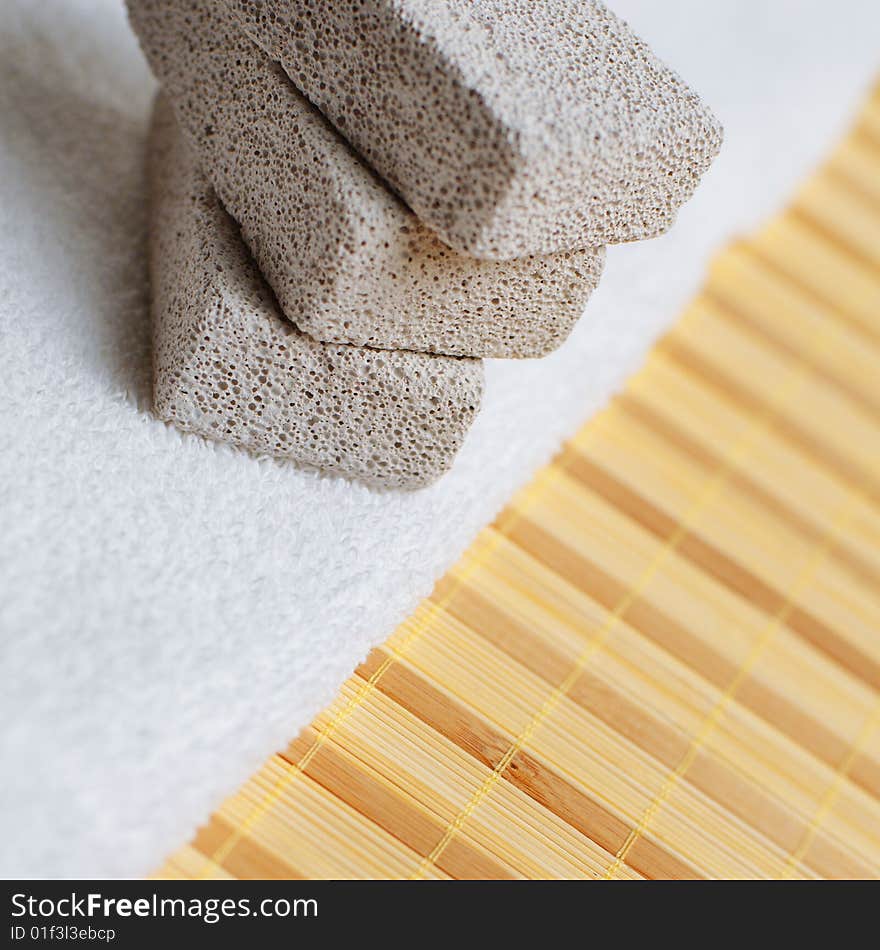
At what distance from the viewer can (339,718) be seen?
32.4 inches

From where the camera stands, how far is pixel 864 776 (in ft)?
3.18

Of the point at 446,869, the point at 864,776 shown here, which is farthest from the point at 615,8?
the point at 446,869

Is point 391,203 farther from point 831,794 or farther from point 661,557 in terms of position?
point 831,794

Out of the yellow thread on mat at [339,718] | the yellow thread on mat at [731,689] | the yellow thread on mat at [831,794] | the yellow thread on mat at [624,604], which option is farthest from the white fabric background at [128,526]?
the yellow thread on mat at [831,794]

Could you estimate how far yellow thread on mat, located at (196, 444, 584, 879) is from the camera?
0.75 metres

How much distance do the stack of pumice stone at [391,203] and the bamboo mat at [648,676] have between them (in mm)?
174

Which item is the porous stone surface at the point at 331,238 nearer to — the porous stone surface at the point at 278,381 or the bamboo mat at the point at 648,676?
the porous stone surface at the point at 278,381

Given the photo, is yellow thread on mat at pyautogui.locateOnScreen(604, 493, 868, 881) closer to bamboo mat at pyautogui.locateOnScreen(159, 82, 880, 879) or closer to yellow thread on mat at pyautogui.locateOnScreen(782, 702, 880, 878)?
bamboo mat at pyautogui.locateOnScreen(159, 82, 880, 879)

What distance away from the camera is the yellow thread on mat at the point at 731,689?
85 cm

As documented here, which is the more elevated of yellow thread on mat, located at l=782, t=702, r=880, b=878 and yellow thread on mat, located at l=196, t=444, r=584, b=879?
yellow thread on mat, located at l=782, t=702, r=880, b=878

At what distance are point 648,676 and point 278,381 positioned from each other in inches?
15.4

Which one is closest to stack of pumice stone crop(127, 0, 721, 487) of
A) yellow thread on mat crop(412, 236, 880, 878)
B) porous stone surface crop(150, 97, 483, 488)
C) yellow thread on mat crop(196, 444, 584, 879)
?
porous stone surface crop(150, 97, 483, 488)

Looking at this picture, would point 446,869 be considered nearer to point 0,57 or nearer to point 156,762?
point 156,762

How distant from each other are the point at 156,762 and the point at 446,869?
0.69ft
